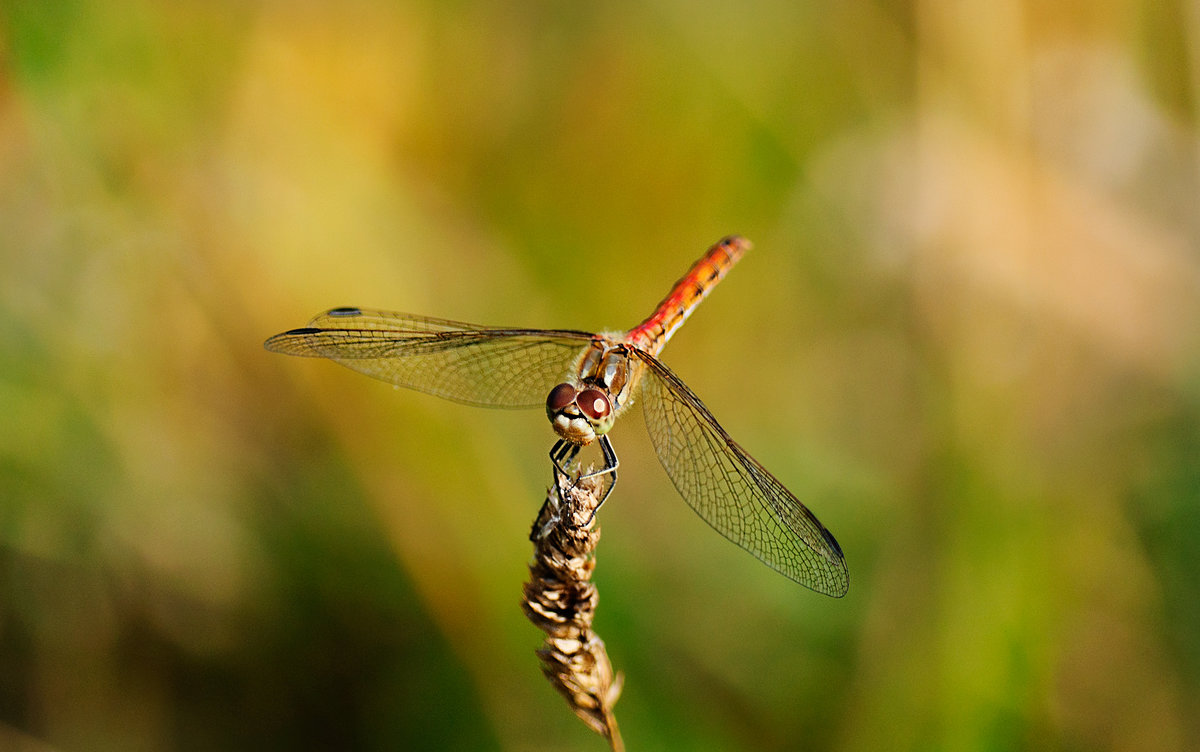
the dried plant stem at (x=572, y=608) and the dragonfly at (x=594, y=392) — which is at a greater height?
the dragonfly at (x=594, y=392)

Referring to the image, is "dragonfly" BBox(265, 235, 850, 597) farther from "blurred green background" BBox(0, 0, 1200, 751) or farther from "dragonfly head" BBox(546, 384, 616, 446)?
"blurred green background" BBox(0, 0, 1200, 751)

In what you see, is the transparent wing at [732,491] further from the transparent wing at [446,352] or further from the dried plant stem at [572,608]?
the dried plant stem at [572,608]

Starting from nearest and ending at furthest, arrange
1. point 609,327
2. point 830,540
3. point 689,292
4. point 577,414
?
point 830,540
point 577,414
point 689,292
point 609,327

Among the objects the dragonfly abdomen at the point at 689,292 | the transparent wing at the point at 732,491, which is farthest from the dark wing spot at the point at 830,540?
the dragonfly abdomen at the point at 689,292

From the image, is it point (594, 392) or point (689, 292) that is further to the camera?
point (689, 292)

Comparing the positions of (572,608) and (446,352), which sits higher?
(446,352)

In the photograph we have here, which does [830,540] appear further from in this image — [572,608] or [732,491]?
[572,608]

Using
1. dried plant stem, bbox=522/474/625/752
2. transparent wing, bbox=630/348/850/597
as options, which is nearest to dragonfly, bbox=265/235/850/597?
transparent wing, bbox=630/348/850/597

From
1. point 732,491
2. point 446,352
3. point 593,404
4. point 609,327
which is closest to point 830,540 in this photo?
point 732,491
